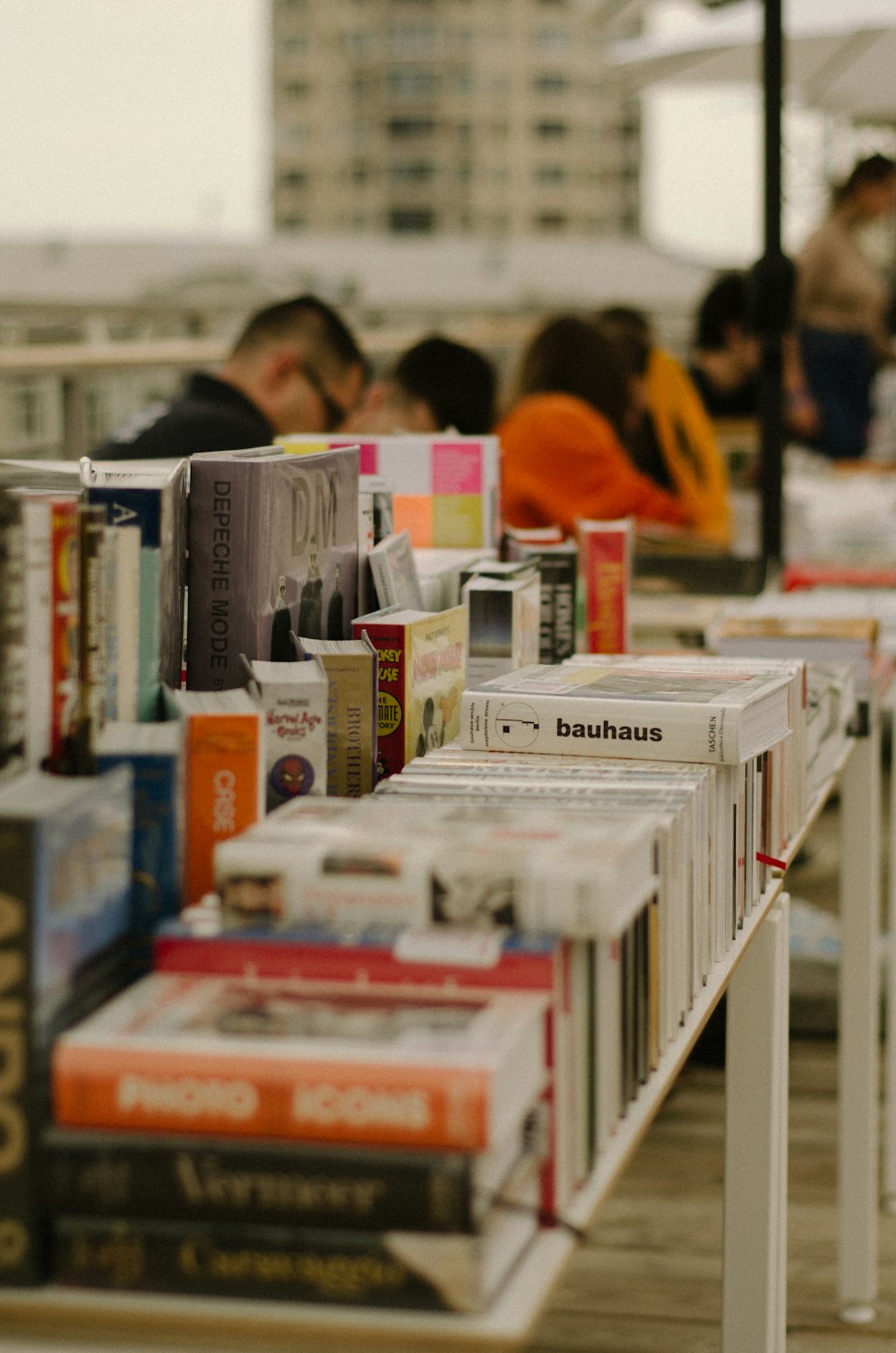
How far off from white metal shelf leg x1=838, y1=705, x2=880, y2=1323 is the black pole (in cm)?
54

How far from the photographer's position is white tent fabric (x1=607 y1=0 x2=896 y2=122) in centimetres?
510

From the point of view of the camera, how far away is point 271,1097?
2.41 feet

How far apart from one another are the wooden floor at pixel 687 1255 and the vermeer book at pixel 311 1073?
129cm

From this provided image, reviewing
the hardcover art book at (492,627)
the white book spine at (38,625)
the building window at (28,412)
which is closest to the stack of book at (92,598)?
the white book spine at (38,625)

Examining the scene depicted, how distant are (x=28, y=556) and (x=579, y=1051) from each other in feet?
1.26

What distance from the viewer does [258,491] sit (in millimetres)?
1188

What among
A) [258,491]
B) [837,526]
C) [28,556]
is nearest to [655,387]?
[837,526]

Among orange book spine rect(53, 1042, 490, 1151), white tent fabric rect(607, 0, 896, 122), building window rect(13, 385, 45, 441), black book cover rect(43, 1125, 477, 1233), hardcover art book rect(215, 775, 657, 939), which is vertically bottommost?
black book cover rect(43, 1125, 477, 1233)

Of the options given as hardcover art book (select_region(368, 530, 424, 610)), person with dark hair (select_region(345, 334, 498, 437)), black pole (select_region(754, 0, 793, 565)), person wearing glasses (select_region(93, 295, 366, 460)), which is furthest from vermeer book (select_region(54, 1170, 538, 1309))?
person with dark hair (select_region(345, 334, 498, 437))

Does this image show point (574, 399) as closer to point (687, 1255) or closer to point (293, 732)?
point (687, 1255)

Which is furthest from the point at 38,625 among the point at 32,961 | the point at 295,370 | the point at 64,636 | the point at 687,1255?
the point at 295,370

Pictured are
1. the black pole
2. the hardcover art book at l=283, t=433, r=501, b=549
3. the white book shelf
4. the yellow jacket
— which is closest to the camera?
the white book shelf

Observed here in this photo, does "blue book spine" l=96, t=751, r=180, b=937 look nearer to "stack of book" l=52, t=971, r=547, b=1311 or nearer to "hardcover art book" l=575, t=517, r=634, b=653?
"stack of book" l=52, t=971, r=547, b=1311

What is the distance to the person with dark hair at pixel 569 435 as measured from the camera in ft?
10.6
